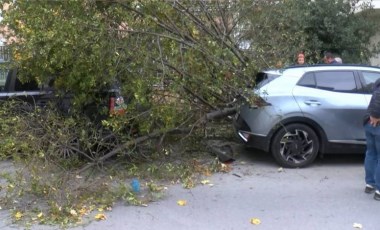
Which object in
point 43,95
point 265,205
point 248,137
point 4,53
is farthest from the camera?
point 43,95

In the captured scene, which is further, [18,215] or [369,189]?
[369,189]

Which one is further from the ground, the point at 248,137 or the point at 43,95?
the point at 43,95

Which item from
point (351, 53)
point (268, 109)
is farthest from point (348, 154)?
point (351, 53)

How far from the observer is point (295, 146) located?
759cm

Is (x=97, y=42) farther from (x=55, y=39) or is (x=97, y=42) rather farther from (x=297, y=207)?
(x=297, y=207)

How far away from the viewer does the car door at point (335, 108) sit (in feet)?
24.6

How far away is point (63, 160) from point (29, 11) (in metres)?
1.95

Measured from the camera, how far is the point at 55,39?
6418 mm

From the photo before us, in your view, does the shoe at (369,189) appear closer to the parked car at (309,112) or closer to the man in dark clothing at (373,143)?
the man in dark clothing at (373,143)

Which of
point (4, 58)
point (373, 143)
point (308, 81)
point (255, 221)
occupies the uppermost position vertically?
point (4, 58)

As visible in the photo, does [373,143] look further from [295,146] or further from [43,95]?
[43,95]

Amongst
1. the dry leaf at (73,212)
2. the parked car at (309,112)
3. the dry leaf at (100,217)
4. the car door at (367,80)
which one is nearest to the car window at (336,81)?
the parked car at (309,112)

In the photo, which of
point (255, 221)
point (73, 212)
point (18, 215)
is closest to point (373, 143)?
point (255, 221)

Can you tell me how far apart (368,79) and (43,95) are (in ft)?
16.4
